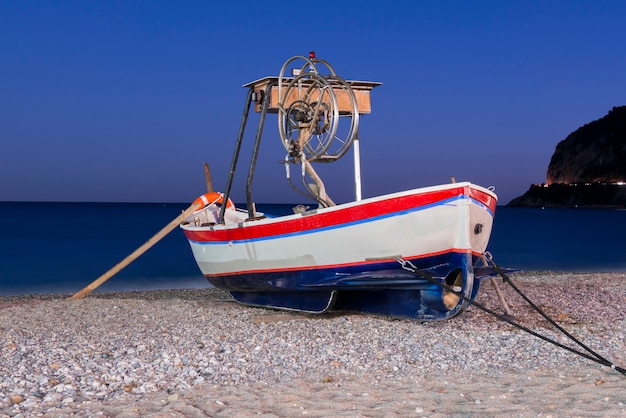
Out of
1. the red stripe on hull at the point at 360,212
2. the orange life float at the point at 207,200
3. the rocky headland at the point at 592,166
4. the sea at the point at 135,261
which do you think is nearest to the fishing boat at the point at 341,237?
the red stripe on hull at the point at 360,212

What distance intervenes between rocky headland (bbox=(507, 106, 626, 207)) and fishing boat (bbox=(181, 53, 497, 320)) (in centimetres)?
12076

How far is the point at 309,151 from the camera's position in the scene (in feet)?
30.3

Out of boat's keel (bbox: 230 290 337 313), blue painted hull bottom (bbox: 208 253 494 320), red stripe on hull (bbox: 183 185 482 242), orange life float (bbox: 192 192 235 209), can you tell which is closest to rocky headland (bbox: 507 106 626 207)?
orange life float (bbox: 192 192 235 209)

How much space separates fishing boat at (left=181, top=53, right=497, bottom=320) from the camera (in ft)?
25.4

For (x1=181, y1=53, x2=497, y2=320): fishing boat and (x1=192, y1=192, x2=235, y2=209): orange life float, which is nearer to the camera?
(x1=181, y1=53, x2=497, y2=320): fishing boat

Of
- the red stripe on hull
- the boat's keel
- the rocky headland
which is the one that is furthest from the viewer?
the rocky headland

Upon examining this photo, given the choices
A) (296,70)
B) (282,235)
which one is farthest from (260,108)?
(282,235)

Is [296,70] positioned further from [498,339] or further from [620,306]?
[620,306]

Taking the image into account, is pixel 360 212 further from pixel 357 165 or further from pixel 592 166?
pixel 592 166

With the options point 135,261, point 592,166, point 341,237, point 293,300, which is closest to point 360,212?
point 341,237

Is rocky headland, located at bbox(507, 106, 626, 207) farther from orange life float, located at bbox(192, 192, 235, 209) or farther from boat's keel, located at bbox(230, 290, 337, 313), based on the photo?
boat's keel, located at bbox(230, 290, 337, 313)

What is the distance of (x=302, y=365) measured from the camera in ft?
21.1

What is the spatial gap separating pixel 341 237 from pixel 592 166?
12982 cm

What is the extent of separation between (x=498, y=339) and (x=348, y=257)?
6.35ft
